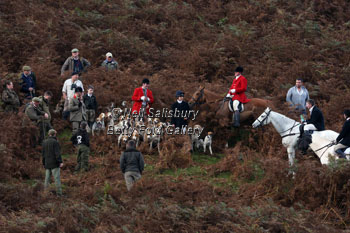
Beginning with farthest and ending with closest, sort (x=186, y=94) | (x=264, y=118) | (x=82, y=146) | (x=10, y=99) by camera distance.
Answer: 1. (x=186, y=94)
2. (x=10, y=99)
3. (x=264, y=118)
4. (x=82, y=146)

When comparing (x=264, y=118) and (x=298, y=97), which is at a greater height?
(x=298, y=97)

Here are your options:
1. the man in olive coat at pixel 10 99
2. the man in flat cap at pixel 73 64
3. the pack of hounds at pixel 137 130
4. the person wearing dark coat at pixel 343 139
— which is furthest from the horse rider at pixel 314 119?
the man in olive coat at pixel 10 99

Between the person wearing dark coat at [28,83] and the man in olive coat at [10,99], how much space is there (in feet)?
3.36

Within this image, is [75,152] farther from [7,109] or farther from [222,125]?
[222,125]

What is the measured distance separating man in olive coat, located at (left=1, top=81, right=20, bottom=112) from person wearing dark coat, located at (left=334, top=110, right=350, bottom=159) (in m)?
10.9

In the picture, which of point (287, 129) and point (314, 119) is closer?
point (314, 119)

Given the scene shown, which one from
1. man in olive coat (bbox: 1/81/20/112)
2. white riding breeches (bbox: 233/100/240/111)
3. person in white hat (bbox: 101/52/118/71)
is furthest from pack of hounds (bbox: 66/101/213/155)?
person in white hat (bbox: 101/52/118/71)

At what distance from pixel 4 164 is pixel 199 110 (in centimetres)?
726

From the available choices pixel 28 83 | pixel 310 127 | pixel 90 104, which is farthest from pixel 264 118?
pixel 28 83

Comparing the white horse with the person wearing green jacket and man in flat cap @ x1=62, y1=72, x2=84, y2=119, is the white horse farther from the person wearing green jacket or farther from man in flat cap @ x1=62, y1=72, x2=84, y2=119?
the person wearing green jacket

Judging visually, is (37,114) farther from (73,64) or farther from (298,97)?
(298,97)

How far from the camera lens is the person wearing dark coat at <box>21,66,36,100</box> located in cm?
1876

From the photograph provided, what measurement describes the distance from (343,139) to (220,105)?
5597mm

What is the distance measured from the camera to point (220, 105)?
60.6 ft
